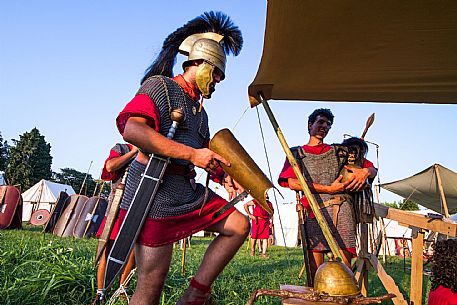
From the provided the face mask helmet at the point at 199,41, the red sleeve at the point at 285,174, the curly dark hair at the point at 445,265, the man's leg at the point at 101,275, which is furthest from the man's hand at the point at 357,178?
the man's leg at the point at 101,275

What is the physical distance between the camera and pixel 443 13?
1.96 metres

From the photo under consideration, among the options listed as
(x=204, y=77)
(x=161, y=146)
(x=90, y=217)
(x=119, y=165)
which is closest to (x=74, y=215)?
(x=90, y=217)

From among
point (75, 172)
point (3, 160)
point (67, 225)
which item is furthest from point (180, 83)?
point (75, 172)

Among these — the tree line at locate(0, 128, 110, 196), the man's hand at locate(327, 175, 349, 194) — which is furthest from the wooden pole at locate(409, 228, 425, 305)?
the tree line at locate(0, 128, 110, 196)

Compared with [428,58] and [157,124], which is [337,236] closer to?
[428,58]

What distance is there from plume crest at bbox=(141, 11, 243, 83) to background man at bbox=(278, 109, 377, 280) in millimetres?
1310

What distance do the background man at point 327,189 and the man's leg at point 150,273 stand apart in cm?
170

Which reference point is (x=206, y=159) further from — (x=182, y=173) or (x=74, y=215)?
(x=74, y=215)

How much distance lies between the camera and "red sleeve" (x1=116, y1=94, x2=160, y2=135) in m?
2.03

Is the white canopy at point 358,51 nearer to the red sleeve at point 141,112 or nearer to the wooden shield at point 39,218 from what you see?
the red sleeve at point 141,112

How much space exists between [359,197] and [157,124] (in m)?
2.28

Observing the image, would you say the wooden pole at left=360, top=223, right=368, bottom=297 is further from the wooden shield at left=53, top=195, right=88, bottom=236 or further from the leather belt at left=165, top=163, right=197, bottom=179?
the wooden shield at left=53, top=195, right=88, bottom=236

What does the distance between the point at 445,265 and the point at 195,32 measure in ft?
7.02

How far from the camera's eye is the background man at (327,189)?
3410 millimetres
